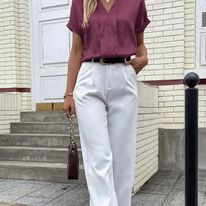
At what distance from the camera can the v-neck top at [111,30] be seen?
208cm

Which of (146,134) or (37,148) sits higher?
(146,134)

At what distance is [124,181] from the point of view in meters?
2.22

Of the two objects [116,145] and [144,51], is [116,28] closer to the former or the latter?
[144,51]

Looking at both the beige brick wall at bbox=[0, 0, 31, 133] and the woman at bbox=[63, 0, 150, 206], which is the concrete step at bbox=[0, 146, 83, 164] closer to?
the beige brick wall at bbox=[0, 0, 31, 133]

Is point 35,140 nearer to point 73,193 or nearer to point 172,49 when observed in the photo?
point 73,193

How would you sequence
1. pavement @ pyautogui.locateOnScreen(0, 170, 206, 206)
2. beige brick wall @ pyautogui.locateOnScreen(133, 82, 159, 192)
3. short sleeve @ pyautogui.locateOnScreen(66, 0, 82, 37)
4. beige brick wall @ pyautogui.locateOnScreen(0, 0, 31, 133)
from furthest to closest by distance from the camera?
beige brick wall @ pyautogui.locateOnScreen(0, 0, 31, 133) → beige brick wall @ pyautogui.locateOnScreen(133, 82, 159, 192) → pavement @ pyautogui.locateOnScreen(0, 170, 206, 206) → short sleeve @ pyautogui.locateOnScreen(66, 0, 82, 37)

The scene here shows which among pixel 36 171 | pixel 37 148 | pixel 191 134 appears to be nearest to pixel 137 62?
pixel 191 134

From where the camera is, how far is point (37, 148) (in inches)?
186

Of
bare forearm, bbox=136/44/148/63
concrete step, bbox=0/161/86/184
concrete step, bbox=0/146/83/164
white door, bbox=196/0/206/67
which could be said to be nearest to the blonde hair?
bare forearm, bbox=136/44/148/63

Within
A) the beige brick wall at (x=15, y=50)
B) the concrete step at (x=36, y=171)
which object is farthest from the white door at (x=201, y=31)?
the beige brick wall at (x=15, y=50)

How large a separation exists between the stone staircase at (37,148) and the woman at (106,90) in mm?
2011

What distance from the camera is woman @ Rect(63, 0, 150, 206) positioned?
208 cm

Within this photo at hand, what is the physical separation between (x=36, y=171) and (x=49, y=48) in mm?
2209

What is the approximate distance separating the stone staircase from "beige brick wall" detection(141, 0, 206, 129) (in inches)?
52.8
